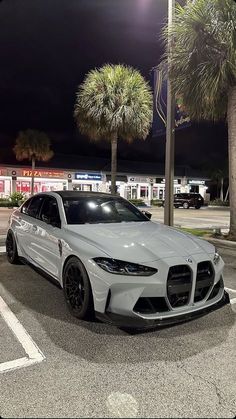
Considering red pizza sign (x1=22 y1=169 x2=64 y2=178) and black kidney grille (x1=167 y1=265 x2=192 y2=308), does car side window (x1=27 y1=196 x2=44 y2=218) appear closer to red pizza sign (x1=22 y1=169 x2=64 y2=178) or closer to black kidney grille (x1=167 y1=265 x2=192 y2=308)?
black kidney grille (x1=167 y1=265 x2=192 y2=308)

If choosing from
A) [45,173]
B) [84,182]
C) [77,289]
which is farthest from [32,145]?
[77,289]

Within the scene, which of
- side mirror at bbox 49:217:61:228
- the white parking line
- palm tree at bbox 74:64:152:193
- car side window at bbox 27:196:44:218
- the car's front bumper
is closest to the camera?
the white parking line

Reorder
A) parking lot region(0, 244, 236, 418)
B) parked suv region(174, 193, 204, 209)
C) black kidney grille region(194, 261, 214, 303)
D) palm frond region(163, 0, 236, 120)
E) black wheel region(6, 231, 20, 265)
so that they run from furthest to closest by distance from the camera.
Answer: parked suv region(174, 193, 204, 209)
palm frond region(163, 0, 236, 120)
black wheel region(6, 231, 20, 265)
black kidney grille region(194, 261, 214, 303)
parking lot region(0, 244, 236, 418)

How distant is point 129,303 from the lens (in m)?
3.30

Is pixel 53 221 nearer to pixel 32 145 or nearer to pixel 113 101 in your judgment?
pixel 113 101

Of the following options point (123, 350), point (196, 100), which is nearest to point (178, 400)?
point (123, 350)

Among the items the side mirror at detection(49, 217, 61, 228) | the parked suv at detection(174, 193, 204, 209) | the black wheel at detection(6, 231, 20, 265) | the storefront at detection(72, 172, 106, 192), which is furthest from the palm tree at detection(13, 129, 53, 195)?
the side mirror at detection(49, 217, 61, 228)

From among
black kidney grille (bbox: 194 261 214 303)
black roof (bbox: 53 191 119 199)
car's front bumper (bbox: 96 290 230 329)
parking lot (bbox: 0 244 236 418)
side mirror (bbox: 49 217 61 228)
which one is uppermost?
black roof (bbox: 53 191 119 199)

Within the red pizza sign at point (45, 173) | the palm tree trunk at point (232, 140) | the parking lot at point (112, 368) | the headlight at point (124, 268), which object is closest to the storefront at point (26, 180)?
the red pizza sign at point (45, 173)

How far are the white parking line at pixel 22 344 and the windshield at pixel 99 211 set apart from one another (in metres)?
1.38

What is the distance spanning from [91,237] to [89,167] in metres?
38.6

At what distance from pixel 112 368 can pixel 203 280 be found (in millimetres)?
1292

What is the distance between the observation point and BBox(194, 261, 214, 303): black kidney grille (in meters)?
3.56

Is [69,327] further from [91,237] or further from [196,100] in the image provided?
[196,100]
